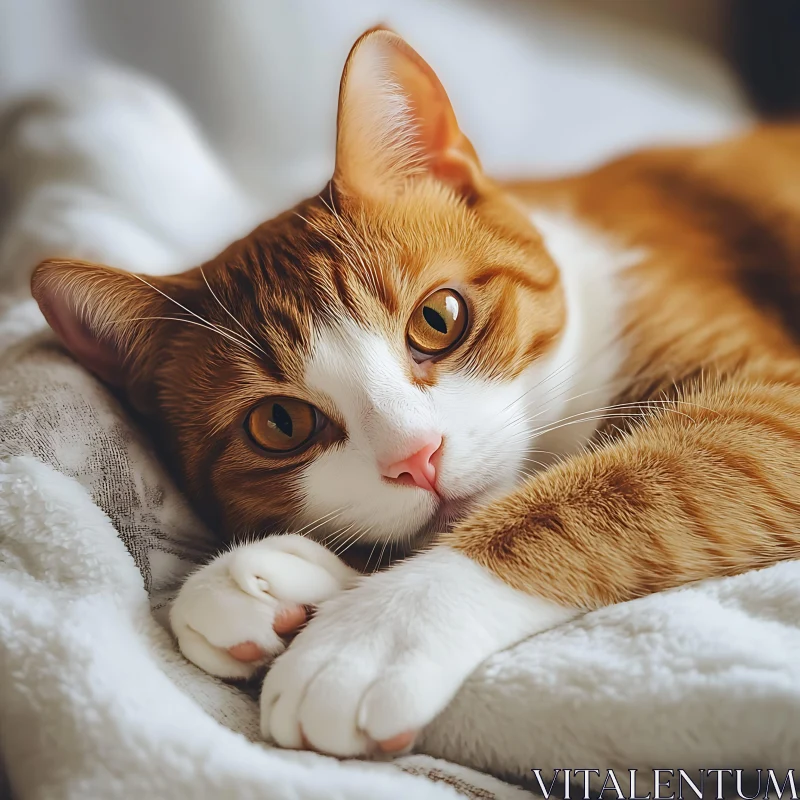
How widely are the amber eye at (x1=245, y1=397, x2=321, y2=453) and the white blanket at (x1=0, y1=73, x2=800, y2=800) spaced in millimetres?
155

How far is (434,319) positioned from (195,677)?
1.57ft

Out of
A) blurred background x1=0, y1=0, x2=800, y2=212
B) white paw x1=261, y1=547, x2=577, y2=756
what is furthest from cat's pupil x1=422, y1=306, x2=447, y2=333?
blurred background x1=0, y1=0, x2=800, y2=212

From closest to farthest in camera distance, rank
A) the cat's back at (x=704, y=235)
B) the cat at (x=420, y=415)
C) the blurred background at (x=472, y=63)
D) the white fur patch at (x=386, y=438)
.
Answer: the cat at (x=420, y=415)
the white fur patch at (x=386, y=438)
the cat's back at (x=704, y=235)
the blurred background at (x=472, y=63)

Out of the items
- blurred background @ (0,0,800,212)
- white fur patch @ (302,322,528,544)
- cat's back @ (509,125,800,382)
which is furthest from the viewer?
blurred background @ (0,0,800,212)

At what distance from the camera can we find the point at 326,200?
1.02 metres

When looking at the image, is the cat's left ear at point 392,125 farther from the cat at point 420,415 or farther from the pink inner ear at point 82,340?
the pink inner ear at point 82,340

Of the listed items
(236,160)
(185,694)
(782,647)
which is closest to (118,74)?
(236,160)

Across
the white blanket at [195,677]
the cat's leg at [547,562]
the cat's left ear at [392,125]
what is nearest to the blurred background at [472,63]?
the cat's left ear at [392,125]

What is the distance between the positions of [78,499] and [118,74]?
1.22m

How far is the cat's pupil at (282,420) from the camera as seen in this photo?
930 millimetres

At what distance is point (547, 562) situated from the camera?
31.2 inches

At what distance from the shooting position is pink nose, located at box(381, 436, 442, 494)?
2.76 feet

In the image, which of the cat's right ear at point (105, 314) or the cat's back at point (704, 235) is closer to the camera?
the cat's right ear at point (105, 314)

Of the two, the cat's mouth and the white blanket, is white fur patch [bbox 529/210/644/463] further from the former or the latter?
the white blanket
